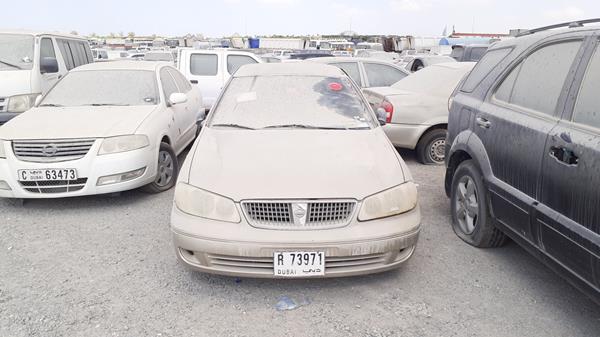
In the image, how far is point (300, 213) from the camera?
8.97 ft

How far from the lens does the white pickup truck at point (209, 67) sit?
9.48 metres

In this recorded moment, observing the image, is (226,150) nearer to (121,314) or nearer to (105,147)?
(121,314)

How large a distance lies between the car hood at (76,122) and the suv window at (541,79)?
3.58m

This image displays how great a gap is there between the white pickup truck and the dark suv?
6.44 meters

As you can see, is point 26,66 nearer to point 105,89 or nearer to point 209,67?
point 105,89

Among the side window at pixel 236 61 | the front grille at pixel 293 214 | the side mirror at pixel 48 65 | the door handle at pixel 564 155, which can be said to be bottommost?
the front grille at pixel 293 214

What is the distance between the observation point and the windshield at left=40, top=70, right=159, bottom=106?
527 centimetres

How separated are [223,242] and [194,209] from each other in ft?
1.03

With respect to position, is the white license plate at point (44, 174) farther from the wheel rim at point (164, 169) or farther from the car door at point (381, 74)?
the car door at point (381, 74)

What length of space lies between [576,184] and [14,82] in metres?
7.53

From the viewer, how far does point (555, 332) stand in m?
2.59

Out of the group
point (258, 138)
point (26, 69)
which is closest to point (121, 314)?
point (258, 138)

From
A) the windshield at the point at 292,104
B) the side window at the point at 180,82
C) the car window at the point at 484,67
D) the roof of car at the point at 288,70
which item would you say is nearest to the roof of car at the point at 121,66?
the side window at the point at 180,82

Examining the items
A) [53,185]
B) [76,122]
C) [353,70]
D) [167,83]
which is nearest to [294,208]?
[53,185]
